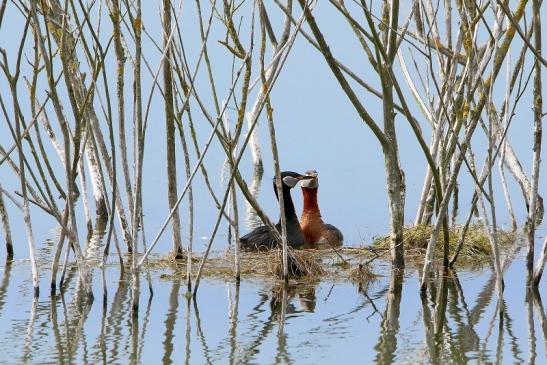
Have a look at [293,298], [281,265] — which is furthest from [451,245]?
[293,298]

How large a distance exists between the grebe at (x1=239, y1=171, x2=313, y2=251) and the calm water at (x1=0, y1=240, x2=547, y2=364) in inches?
63.5

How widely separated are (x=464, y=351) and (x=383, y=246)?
3664 mm

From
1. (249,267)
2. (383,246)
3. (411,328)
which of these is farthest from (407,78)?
(411,328)

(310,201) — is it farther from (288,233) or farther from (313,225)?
(288,233)

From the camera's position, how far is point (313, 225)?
13547 mm

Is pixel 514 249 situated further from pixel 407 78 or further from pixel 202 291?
pixel 202 291

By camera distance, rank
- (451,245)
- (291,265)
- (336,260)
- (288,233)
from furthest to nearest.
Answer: (288,233), (451,245), (336,260), (291,265)

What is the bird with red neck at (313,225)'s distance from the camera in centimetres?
1314

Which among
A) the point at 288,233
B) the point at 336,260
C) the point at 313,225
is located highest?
the point at 313,225

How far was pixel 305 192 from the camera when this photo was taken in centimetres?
1377

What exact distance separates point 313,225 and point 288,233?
2.16 ft

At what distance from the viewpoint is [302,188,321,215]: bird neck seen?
541 inches

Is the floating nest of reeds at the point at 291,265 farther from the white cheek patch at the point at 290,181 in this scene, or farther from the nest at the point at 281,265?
the white cheek patch at the point at 290,181

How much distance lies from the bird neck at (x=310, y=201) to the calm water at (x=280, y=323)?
10.0 feet
